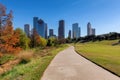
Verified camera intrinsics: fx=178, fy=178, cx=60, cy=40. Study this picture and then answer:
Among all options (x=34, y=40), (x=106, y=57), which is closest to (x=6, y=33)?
(x=106, y=57)

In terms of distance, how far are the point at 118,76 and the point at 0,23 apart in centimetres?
2206

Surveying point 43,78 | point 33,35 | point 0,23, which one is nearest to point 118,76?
point 43,78

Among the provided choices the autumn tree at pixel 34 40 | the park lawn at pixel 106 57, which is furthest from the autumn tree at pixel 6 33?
the autumn tree at pixel 34 40

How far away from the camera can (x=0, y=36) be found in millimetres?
26547

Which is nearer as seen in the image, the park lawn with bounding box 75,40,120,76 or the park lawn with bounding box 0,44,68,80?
the park lawn with bounding box 0,44,68,80

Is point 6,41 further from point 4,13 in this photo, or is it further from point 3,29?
point 4,13

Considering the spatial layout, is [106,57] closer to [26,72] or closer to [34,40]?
[26,72]

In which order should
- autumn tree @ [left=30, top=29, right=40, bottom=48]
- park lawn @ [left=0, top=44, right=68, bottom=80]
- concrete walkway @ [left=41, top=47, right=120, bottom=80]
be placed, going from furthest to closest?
1. autumn tree @ [left=30, top=29, right=40, bottom=48]
2. park lawn @ [left=0, top=44, right=68, bottom=80]
3. concrete walkway @ [left=41, top=47, right=120, bottom=80]

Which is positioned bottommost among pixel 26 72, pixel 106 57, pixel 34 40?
pixel 26 72

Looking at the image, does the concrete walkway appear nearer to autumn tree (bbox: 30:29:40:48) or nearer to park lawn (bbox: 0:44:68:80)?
park lawn (bbox: 0:44:68:80)

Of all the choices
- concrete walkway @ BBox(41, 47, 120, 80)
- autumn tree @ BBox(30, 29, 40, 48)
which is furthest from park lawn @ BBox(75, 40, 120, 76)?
autumn tree @ BBox(30, 29, 40, 48)

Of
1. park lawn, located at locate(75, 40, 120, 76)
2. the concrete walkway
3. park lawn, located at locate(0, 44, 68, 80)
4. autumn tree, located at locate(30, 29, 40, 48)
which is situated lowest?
Result: park lawn, located at locate(0, 44, 68, 80)

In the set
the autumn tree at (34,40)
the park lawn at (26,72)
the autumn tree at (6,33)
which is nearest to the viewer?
the park lawn at (26,72)

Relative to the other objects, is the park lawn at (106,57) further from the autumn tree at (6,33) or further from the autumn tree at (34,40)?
the autumn tree at (34,40)
